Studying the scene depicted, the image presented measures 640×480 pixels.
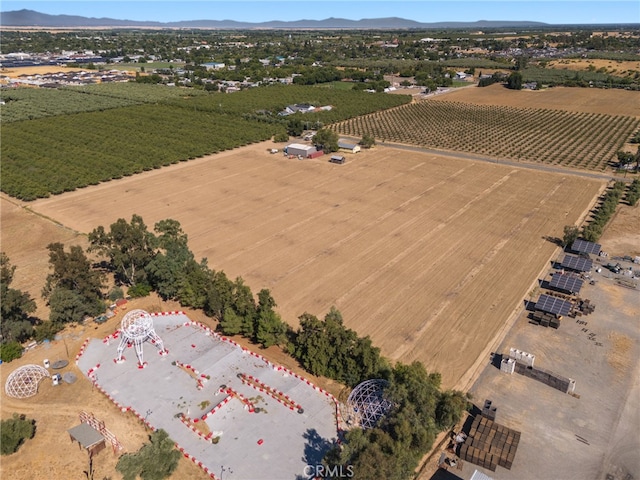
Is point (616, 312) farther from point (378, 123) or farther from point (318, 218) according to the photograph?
point (378, 123)

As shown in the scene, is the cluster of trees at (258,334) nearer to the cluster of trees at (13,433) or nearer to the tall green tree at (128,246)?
the tall green tree at (128,246)

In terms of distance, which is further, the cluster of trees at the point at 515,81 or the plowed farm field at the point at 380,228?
the cluster of trees at the point at 515,81

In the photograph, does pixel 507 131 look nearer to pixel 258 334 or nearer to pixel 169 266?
pixel 169 266

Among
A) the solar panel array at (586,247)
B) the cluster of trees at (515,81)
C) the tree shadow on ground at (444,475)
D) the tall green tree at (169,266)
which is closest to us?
the tree shadow on ground at (444,475)

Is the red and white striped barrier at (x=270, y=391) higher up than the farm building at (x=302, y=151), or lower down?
lower down

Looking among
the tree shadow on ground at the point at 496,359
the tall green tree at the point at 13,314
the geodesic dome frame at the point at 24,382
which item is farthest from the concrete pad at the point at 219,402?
the tree shadow on ground at the point at 496,359

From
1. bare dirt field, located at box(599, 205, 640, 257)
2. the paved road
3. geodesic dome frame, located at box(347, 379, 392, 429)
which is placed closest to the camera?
geodesic dome frame, located at box(347, 379, 392, 429)

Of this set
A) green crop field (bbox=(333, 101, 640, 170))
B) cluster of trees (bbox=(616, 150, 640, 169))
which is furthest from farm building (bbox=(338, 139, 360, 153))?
cluster of trees (bbox=(616, 150, 640, 169))

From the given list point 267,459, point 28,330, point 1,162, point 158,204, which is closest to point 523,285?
point 267,459

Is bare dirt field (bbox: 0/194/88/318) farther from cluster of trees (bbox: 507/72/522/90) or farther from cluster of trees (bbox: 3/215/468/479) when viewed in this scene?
cluster of trees (bbox: 507/72/522/90)
